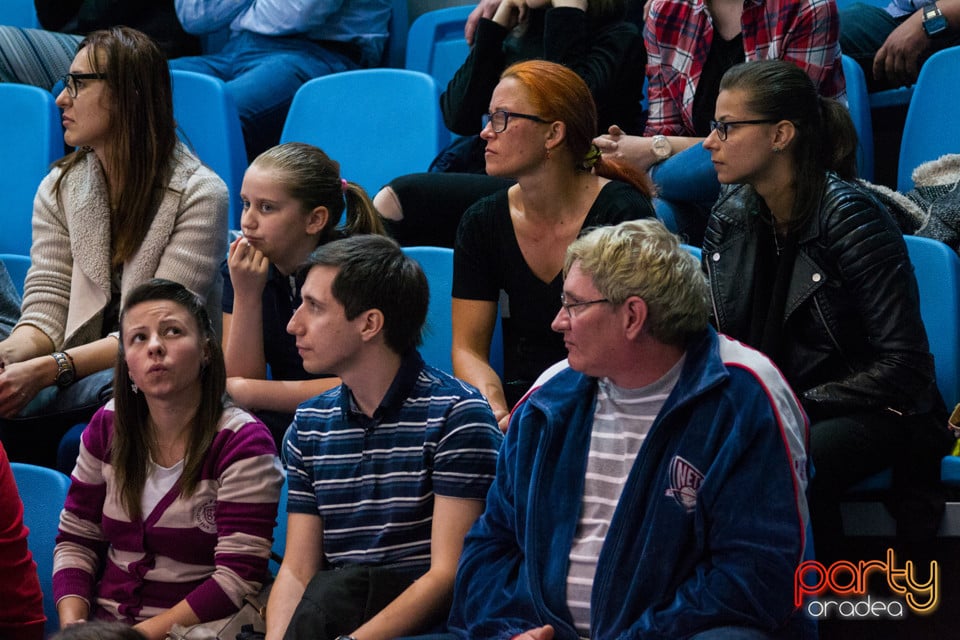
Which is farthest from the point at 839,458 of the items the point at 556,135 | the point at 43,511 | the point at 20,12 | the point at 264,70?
the point at 20,12

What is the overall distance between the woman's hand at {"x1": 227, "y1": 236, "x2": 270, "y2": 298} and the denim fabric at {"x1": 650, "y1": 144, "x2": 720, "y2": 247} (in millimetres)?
939

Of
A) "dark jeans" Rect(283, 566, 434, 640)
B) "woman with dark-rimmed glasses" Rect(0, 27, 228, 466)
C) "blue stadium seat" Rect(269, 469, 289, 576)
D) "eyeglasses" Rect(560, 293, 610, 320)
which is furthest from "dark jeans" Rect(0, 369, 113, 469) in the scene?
"eyeglasses" Rect(560, 293, 610, 320)

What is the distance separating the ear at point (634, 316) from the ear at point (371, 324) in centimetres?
44

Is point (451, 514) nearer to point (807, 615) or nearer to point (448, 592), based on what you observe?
point (448, 592)

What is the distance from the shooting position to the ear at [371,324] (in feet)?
6.72

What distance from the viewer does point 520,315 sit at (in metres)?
2.62

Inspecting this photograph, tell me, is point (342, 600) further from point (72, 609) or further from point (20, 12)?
point (20, 12)

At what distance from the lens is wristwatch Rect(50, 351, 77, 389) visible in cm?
259

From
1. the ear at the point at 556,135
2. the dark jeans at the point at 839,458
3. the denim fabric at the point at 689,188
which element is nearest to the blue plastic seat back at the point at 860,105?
the denim fabric at the point at 689,188

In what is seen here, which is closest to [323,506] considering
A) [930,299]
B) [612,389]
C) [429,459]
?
[429,459]

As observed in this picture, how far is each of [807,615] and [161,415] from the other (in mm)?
1108

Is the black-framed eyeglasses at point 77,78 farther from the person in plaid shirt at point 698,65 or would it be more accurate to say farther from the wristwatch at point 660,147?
the wristwatch at point 660,147

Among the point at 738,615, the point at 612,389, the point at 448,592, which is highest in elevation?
the point at 612,389

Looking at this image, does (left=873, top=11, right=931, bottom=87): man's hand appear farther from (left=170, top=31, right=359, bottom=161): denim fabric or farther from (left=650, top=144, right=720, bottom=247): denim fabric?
(left=170, top=31, right=359, bottom=161): denim fabric
